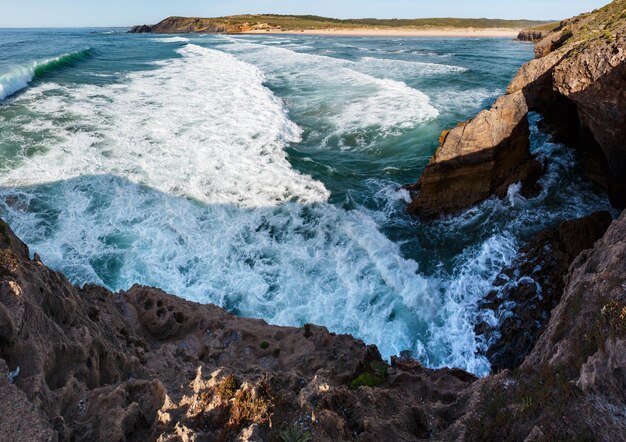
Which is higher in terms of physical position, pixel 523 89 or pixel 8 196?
pixel 523 89

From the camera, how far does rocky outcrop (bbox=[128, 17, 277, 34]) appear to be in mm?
97500

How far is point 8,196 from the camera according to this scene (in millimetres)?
10523

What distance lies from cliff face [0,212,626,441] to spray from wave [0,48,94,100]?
74.9 feet

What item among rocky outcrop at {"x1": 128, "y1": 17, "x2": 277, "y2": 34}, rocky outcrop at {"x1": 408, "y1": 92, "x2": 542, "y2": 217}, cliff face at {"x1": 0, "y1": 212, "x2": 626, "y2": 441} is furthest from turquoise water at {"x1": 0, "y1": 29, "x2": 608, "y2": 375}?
rocky outcrop at {"x1": 128, "y1": 17, "x2": 277, "y2": 34}

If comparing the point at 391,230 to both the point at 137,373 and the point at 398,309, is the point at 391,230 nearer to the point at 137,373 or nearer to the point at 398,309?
the point at 398,309

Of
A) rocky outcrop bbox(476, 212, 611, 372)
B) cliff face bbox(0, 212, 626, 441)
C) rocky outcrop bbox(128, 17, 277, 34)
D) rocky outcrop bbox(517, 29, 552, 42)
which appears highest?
rocky outcrop bbox(128, 17, 277, 34)

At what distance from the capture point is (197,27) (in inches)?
4254

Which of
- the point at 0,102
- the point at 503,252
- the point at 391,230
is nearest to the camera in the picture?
the point at 503,252

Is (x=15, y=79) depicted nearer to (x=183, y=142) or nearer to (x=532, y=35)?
(x=183, y=142)

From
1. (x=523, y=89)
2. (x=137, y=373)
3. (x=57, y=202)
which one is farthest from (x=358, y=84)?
(x=137, y=373)

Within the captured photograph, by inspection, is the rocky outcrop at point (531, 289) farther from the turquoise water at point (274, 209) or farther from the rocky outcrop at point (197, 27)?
the rocky outcrop at point (197, 27)

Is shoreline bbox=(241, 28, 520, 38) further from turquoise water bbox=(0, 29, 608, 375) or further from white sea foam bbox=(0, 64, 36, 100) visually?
turquoise water bbox=(0, 29, 608, 375)

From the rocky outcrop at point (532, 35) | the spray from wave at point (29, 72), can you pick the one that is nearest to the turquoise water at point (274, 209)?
the spray from wave at point (29, 72)

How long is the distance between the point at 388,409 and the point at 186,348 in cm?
320
